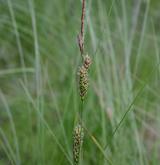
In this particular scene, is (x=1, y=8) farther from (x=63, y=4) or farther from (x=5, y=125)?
(x=5, y=125)

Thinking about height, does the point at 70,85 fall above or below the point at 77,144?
below

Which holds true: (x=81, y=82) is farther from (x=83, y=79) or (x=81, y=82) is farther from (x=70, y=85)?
(x=70, y=85)

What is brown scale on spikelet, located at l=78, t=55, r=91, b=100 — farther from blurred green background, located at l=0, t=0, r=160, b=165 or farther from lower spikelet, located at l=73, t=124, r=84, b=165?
blurred green background, located at l=0, t=0, r=160, b=165

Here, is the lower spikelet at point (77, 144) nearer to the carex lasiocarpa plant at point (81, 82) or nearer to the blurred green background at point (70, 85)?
the carex lasiocarpa plant at point (81, 82)

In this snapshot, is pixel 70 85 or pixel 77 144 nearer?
pixel 77 144

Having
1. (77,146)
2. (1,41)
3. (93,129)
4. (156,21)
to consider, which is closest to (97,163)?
(93,129)

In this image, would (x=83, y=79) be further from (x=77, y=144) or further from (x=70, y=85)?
(x=70, y=85)

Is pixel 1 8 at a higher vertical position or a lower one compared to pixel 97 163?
higher

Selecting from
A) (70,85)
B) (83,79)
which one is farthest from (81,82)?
(70,85)
